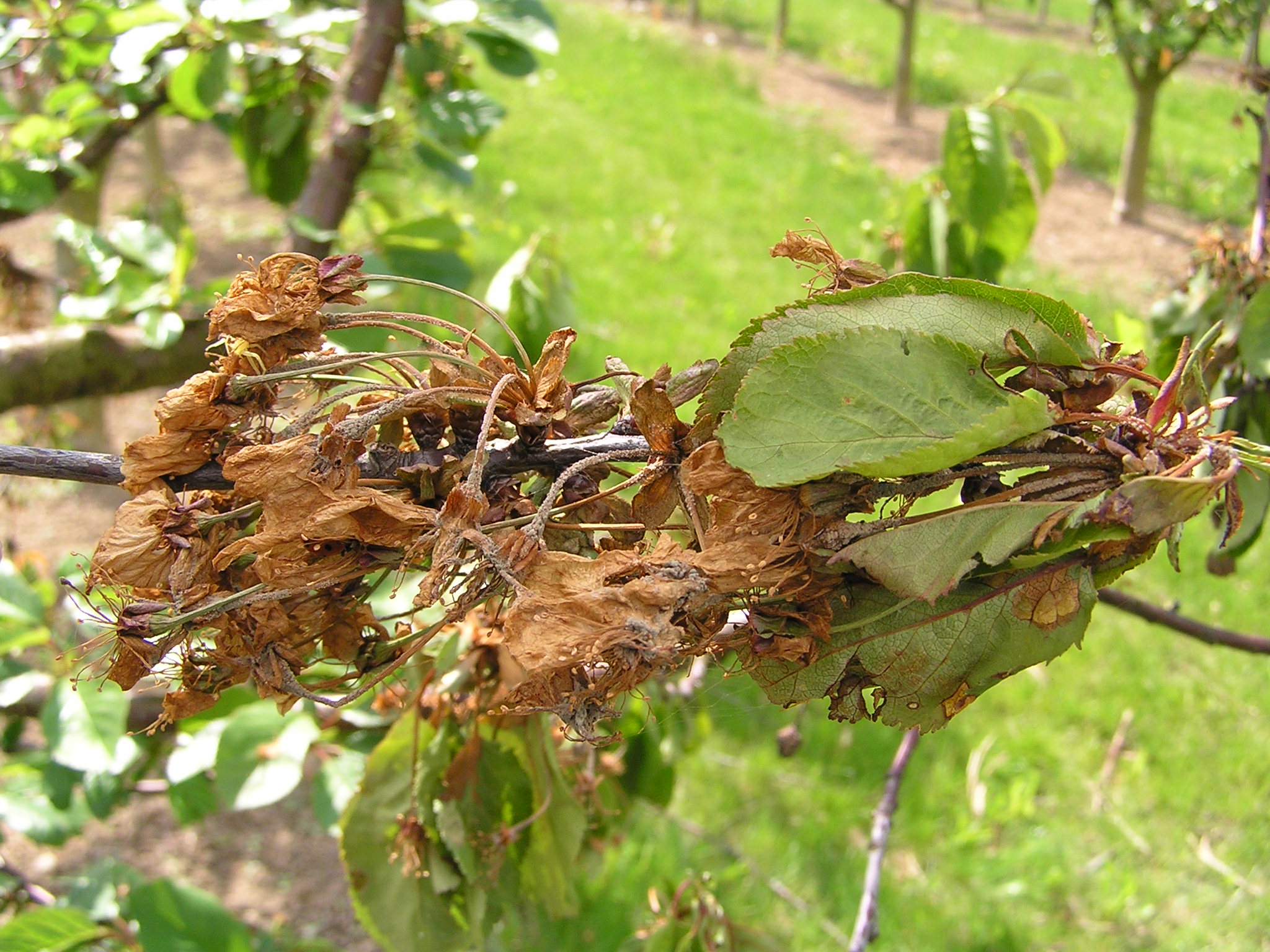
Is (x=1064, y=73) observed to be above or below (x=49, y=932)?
above

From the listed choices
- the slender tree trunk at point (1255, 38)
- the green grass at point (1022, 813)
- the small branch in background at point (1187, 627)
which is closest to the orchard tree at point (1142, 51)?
the green grass at point (1022, 813)

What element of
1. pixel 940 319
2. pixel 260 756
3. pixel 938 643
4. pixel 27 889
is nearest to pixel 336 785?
pixel 260 756

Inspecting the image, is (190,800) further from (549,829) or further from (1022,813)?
(1022,813)

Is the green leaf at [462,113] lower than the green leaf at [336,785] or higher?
higher

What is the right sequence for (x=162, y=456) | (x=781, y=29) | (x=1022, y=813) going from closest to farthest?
(x=162, y=456)
(x=1022, y=813)
(x=781, y=29)

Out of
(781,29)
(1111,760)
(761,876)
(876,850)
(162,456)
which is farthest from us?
(781,29)

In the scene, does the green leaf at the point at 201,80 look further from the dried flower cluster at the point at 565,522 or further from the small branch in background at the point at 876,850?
the small branch in background at the point at 876,850

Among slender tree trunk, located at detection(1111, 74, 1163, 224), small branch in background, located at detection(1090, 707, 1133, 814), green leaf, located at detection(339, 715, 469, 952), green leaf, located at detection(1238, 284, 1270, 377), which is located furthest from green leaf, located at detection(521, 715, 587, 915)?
slender tree trunk, located at detection(1111, 74, 1163, 224)

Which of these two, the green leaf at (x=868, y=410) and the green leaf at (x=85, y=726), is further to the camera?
the green leaf at (x=85, y=726)
